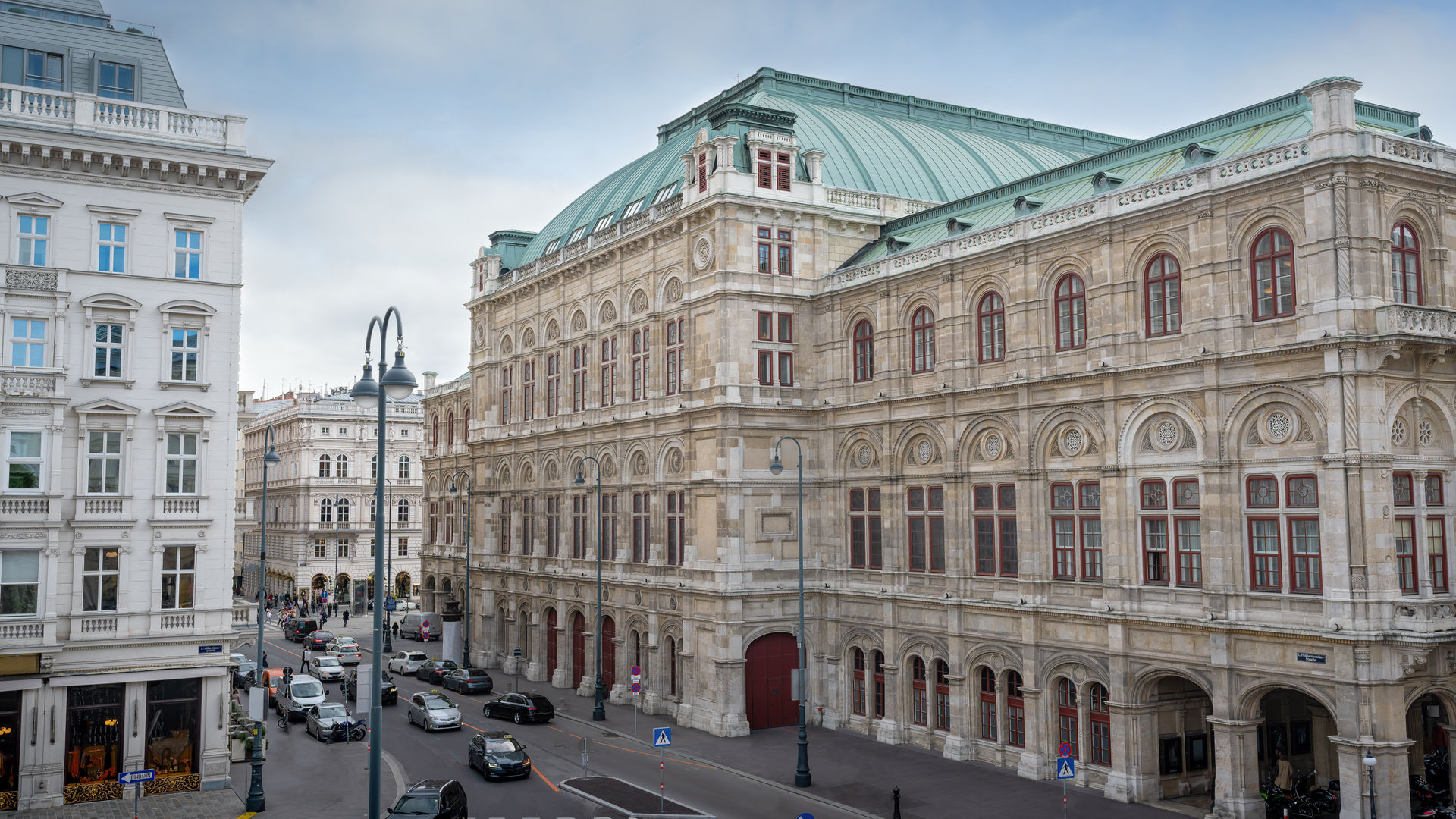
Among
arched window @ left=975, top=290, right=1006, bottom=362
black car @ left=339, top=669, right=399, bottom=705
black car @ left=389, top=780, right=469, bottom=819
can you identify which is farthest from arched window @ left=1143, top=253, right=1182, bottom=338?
black car @ left=339, top=669, right=399, bottom=705

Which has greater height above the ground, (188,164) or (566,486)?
(188,164)

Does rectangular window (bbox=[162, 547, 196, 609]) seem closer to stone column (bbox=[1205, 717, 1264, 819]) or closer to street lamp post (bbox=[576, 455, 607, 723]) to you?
street lamp post (bbox=[576, 455, 607, 723])

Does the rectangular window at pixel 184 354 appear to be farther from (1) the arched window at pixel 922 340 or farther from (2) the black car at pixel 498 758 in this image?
(1) the arched window at pixel 922 340

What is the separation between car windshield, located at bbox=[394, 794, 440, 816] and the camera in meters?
29.2

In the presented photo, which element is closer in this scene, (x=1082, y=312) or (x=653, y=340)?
(x=1082, y=312)

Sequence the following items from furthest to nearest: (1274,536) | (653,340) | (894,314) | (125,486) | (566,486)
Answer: (566,486) < (653,340) < (894,314) < (125,486) < (1274,536)

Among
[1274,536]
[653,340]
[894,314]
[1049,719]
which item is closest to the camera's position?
[1274,536]

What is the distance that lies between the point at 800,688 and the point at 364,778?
15.0 m

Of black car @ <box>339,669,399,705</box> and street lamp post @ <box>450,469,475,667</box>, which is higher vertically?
street lamp post @ <box>450,469,475,667</box>

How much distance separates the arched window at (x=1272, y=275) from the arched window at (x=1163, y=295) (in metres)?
2.31

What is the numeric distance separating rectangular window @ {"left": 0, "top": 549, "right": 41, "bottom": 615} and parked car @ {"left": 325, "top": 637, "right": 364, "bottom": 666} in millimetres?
36221

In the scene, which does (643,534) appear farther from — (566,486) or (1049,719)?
(1049,719)

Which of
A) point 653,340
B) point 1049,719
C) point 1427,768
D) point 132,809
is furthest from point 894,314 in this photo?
point 132,809

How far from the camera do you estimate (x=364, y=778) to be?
38.0m
